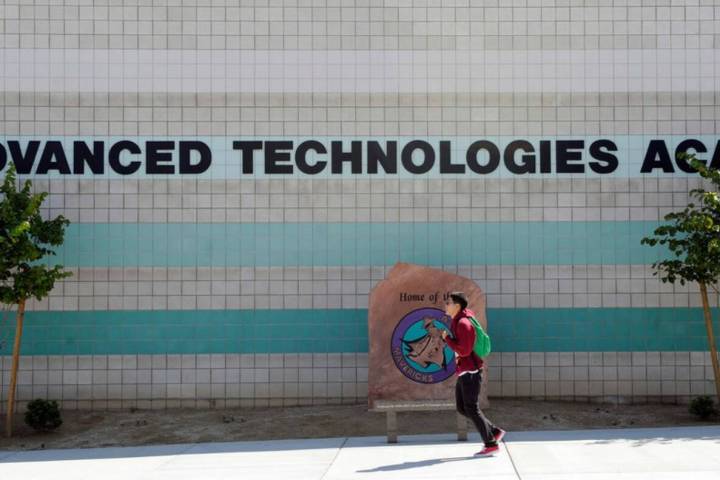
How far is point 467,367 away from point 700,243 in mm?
5006

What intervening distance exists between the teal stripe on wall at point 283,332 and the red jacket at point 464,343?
470cm

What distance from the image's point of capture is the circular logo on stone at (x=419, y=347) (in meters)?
12.8

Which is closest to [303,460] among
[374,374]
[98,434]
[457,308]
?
[457,308]

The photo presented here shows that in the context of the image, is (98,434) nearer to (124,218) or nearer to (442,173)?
(124,218)

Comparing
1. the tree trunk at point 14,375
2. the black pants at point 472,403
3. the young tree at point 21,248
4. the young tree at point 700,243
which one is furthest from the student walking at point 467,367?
the tree trunk at point 14,375

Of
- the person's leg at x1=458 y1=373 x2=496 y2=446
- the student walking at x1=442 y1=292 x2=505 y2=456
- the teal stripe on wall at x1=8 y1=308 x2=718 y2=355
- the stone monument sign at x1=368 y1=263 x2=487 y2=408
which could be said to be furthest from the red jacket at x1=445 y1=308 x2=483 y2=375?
the teal stripe on wall at x1=8 y1=308 x2=718 y2=355

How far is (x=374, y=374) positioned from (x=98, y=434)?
4.11 meters

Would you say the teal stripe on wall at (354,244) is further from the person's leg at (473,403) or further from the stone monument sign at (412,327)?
the person's leg at (473,403)

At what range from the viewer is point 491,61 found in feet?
46.1

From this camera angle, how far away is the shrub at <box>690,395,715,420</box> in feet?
41.0

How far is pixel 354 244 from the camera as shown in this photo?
1394cm

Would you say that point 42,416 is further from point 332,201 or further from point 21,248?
point 332,201

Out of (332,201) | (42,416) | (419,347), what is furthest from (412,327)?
(42,416)

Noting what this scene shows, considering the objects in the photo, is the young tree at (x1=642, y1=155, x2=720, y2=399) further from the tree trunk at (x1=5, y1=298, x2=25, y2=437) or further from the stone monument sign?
the tree trunk at (x1=5, y1=298, x2=25, y2=437)
